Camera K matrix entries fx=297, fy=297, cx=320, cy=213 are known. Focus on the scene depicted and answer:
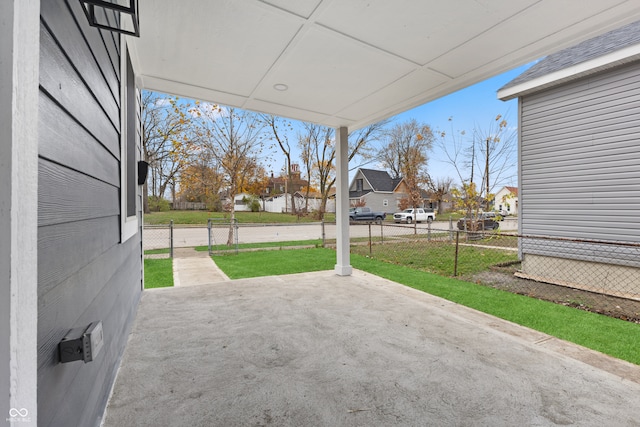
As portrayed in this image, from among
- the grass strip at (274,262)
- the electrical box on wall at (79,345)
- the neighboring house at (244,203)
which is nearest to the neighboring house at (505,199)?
the grass strip at (274,262)

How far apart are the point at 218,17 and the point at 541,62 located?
5809 mm

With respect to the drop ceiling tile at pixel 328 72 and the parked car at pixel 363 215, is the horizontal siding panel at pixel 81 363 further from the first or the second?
the parked car at pixel 363 215

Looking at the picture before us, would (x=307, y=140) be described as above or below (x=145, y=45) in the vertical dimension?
above

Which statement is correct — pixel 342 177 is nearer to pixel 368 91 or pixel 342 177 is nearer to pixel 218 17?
pixel 368 91

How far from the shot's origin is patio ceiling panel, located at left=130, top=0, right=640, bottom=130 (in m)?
1.90

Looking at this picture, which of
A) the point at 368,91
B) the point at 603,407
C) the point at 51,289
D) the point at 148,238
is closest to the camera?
the point at 51,289

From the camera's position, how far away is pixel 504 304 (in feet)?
11.3

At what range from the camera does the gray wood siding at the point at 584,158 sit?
4.03 m

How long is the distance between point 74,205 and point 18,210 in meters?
0.56

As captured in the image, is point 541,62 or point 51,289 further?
point 541,62

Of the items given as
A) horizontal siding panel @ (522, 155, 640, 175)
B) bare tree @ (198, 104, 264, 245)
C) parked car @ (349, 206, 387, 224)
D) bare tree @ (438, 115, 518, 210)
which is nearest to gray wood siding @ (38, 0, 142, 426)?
horizontal siding panel @ (522, 155, 640, 175)

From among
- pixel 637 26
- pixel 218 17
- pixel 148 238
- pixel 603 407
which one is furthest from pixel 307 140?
pixel 603 407

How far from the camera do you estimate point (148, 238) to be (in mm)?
9742

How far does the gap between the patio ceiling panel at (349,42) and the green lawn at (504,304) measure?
240 centimetres
